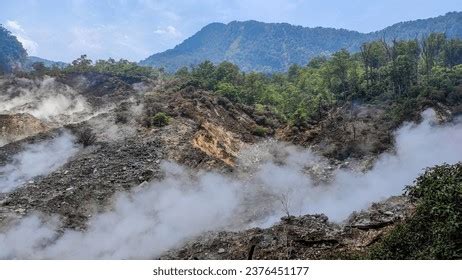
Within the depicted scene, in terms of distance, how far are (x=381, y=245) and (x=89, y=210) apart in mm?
7978

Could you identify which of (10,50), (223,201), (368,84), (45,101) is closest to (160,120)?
(223,201)

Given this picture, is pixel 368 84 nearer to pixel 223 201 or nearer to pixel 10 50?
pixel 223 201

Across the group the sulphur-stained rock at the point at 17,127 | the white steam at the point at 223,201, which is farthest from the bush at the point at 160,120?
the sulphur-stained rock at the point at 17,127

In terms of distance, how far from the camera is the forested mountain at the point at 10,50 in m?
70.1

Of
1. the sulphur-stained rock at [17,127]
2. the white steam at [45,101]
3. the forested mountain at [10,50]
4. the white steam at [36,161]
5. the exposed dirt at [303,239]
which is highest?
the forested mountain at [10,50]

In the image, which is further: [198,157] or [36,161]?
[198,157]

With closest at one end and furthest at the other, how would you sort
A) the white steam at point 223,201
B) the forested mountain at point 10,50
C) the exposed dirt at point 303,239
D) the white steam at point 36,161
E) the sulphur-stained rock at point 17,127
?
the exposed dirt at point 303,239, the white steam at point 223,201, the white steam at point 36,161, the sulphur-stained rock at point 17,127, the forested mountain at point 10,50

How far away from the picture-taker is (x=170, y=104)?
25328 millimetres

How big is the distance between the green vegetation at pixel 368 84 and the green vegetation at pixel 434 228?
13.7 meters

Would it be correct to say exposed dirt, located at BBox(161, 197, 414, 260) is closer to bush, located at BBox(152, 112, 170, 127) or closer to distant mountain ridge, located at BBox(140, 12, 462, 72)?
bush, located at BBox(152, 112, 170, 127)

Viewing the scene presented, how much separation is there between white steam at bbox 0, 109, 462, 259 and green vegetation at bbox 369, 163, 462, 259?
3977 millimetres

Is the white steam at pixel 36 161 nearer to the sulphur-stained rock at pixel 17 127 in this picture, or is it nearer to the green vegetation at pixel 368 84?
the sulphur-stained rock at pixel 17 127

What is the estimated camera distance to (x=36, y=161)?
57.9 ft

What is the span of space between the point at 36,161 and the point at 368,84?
2004 cm
